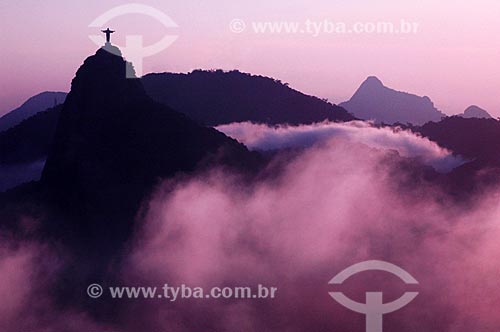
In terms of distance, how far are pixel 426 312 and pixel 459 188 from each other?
156ft

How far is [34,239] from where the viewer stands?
10775 cm

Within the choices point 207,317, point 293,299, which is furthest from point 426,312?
point 207,317

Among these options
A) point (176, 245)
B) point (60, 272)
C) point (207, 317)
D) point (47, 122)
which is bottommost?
point (207, 317)

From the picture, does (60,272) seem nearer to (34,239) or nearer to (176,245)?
(34,239)

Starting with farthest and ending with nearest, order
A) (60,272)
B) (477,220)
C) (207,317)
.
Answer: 1. (477,220)
2. (60,272)
3. (207,317)

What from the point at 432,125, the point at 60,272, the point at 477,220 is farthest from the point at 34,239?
the point at 432,125

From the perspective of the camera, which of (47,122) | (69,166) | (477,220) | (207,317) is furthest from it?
(47,122)

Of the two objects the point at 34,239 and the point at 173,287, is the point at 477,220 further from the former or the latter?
the point at 34,239

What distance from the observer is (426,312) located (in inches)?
3814

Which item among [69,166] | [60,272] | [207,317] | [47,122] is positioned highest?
[47,122]

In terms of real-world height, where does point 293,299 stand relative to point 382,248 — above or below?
below

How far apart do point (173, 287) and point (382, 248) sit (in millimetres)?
31274

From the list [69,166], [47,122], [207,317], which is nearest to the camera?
[207,317]

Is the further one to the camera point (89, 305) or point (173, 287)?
point (173, 287)
